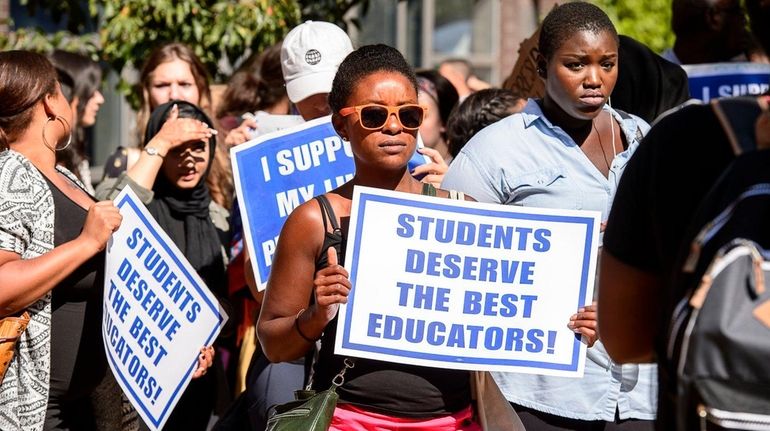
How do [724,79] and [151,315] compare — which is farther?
[724,79]

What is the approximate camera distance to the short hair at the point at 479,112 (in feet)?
18.9

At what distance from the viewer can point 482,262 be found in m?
3.72

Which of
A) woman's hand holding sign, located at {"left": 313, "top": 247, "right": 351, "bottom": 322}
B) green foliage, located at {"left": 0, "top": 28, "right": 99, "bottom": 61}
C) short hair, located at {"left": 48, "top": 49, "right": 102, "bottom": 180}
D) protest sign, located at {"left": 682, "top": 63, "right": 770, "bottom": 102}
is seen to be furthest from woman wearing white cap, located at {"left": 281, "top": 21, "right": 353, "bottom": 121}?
green foliage, located at {"left": 0, "top": 28, "right": 99, "bottom": 61}

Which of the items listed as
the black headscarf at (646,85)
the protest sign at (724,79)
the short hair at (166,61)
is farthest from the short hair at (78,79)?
the protest sign at (724,79)

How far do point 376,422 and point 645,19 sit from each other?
13192 millimetres

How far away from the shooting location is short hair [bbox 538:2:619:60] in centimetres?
445

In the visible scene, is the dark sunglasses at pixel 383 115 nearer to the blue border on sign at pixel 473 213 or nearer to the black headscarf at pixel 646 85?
the blue border on sign at pixel 473 213

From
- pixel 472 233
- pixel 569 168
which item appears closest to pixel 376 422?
pixel 472 233

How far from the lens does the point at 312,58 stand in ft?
17.5

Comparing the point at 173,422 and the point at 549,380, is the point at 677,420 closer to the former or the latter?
the point at 549,380

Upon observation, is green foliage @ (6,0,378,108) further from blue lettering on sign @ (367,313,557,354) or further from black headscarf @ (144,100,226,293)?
blue lettering on sign @ (367,313,557,354)

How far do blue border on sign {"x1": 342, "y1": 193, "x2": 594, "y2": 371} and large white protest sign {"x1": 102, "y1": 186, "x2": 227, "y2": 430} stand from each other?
50.4 inches

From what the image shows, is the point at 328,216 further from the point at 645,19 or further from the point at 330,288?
the point at 645,19

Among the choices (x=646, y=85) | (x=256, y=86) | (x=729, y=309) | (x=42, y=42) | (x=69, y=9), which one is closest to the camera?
(x=729, y=309)
